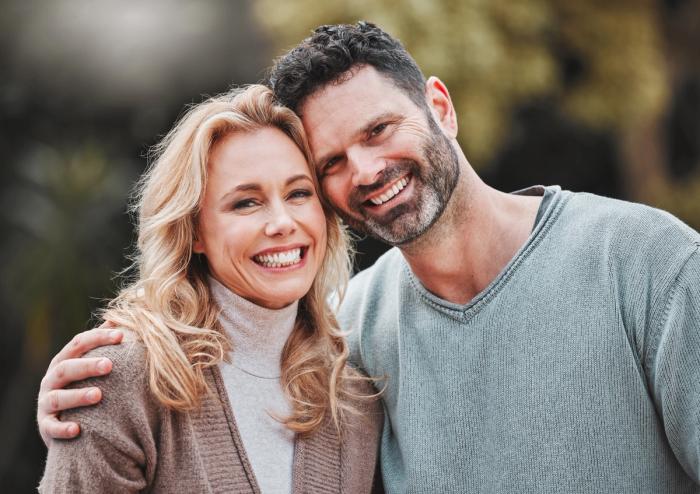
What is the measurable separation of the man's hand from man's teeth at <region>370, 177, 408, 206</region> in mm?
850

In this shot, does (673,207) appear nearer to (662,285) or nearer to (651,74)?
(651,74)

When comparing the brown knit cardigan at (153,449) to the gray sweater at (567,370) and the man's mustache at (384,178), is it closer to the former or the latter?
the gray sweater at (567,370)

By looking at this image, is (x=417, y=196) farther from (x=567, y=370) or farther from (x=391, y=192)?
(x=567, y=370)

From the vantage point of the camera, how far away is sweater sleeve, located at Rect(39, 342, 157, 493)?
1.98 metres

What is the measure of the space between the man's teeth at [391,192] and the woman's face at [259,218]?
20 cm

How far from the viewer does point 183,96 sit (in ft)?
25.9

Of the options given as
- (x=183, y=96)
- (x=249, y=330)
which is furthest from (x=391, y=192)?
(x=183, y=96)

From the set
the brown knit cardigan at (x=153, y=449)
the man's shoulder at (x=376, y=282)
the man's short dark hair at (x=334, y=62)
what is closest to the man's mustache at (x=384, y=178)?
the man's short dark hair at (x=334, y=62)

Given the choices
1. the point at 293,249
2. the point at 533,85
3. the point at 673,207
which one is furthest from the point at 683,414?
the point at 673,207

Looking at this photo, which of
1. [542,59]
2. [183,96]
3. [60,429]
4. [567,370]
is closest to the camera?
[60,429]

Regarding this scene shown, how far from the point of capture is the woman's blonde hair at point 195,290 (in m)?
2.30

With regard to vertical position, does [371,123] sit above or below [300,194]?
above

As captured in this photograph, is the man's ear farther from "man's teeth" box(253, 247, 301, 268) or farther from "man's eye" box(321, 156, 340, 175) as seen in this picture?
"man's teeth" box(253, 247, 301, 268)

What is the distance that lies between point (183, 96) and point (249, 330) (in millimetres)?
5853
